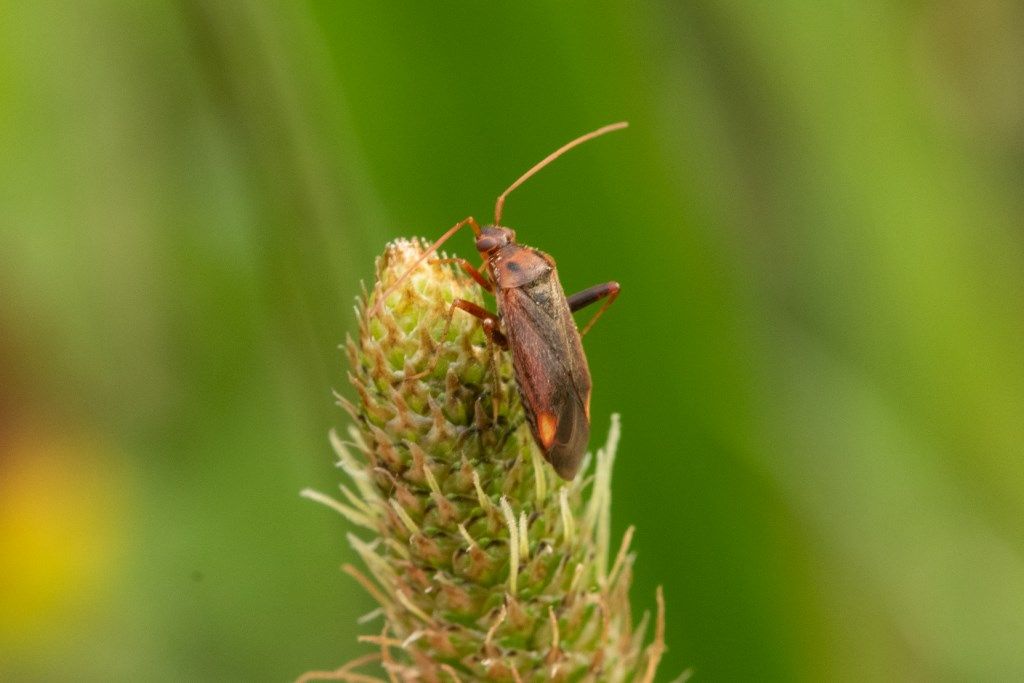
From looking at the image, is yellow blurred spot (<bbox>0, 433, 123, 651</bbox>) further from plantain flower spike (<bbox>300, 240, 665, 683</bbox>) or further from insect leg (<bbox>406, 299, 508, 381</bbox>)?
insect leg (<bbox>406, 299, 508, 381</bbox>)

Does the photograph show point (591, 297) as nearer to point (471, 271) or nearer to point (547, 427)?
point (471, 271)

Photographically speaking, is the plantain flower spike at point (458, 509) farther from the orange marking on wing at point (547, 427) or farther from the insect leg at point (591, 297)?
the insect leg at point (591, 297)

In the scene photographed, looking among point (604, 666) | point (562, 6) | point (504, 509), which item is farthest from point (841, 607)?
point (562, 6)

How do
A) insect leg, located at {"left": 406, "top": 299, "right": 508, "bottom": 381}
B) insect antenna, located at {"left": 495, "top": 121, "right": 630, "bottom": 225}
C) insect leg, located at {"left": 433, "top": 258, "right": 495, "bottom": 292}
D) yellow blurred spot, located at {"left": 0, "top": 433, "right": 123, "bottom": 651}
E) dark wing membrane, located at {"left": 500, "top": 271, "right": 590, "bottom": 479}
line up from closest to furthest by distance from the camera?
insect leg, located at {"left": 406, "top": 299, "right": 508, "bottom": 381}, dark wing membrane, located at {"left": 500, "top": 271, "right": 590, "bottom": 479}, insect leg, located at {"left": 433, "top": 258, "right": 495, "bottom": 292}, insect antenna, located at {"left": 495, "top": 121, "right": 630, "bottom": 225}, yellow blurred spot, located at {"left": 0, "top": 433, "right": 123, "bottom": 651}

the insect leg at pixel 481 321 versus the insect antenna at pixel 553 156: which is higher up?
the insect antenna at pixel 553 156

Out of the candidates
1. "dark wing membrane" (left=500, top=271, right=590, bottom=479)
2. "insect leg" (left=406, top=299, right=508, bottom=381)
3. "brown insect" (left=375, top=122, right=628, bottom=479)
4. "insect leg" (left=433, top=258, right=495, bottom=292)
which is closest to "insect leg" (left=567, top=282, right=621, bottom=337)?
"brown insect" (left=375, top=122, right=628, bottom=479)

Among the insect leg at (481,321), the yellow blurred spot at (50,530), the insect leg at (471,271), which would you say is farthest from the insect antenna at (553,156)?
the yellow blurred spot at (50,530)

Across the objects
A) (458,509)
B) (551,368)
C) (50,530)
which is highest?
(551,368)

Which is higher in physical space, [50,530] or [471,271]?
[471,271]

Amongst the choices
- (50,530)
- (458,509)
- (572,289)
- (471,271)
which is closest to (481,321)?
(471,271)
